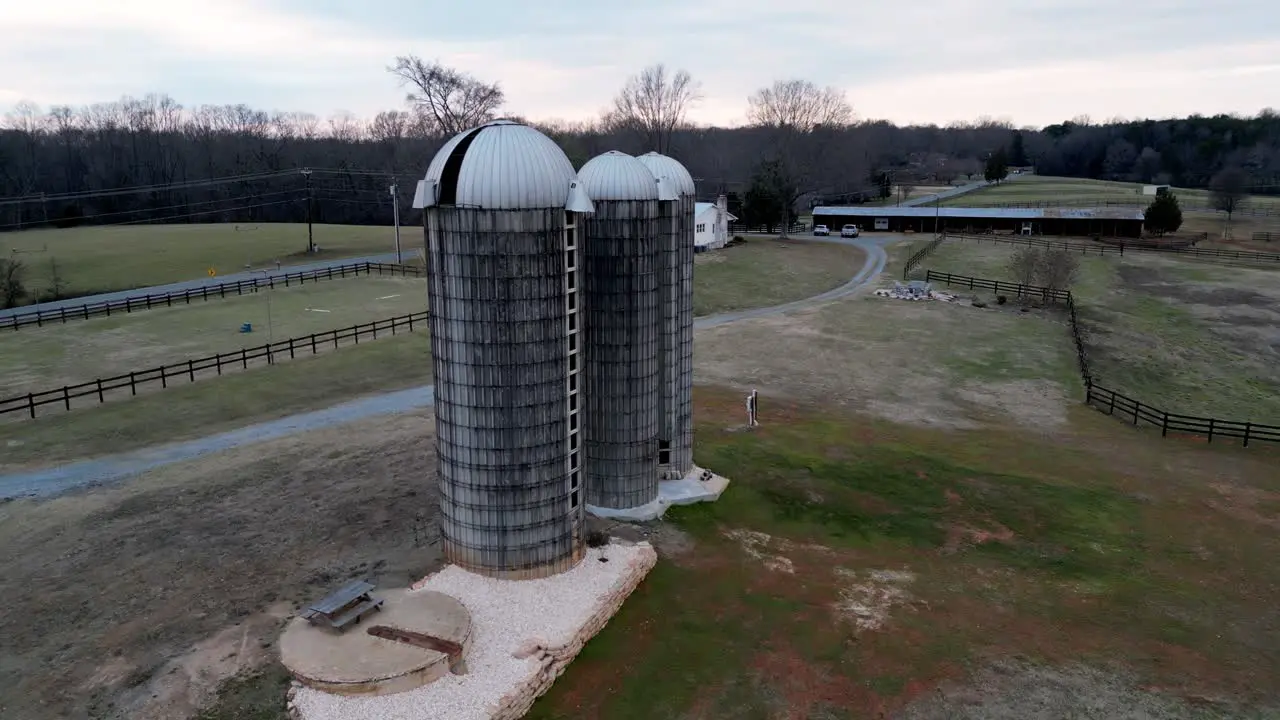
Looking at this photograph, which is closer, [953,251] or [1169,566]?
[1169,566]

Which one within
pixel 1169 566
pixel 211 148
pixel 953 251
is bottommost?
pixel 1169 566

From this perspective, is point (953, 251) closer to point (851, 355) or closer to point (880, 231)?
point (880, 231)

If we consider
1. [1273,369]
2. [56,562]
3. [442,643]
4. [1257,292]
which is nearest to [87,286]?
[56,562]

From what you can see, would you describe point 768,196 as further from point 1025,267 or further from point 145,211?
point 145,211

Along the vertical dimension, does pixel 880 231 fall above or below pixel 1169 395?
above

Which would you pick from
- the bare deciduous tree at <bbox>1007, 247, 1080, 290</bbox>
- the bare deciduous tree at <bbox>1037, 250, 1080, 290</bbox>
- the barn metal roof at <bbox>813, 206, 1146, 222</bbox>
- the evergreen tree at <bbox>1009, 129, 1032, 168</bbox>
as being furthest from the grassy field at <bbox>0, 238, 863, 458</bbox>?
the evergreen tree at <bbox>1009, 129, 1032, 168</bbox>

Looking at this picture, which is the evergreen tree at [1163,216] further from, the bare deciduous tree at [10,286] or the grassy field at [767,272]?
the bare deciduous tree at [10,286]

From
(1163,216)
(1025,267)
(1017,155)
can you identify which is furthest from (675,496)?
(1017,155)
